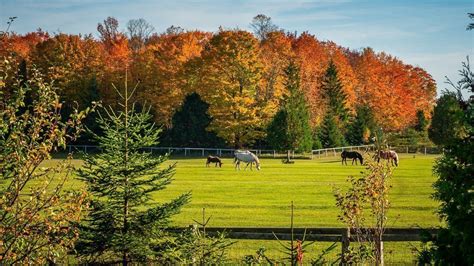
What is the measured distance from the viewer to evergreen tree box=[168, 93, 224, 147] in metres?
74.7

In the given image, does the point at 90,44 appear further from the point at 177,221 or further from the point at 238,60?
the point at 177,221

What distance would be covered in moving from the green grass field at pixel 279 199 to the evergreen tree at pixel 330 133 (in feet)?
79.5

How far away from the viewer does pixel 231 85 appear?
70188 millimetres

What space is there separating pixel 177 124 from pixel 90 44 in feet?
51.0

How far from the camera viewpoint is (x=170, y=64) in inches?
3044

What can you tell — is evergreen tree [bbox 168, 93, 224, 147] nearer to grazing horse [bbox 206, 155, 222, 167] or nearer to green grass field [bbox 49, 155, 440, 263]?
grazing horse [bbox 206, 155, 222, 167]

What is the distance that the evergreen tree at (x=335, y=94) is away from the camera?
83.0 metres

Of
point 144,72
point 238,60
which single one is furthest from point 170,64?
point 238,60

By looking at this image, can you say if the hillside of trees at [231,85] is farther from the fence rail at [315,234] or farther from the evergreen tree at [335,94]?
the fence rail at [315,234]

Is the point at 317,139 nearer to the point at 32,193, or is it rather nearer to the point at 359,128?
the point at 359,128

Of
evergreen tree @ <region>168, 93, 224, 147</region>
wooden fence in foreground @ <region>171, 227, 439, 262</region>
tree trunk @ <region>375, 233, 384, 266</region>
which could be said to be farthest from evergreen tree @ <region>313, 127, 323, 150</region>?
tree trunk @ <region>375, 233, 384, 266</region>

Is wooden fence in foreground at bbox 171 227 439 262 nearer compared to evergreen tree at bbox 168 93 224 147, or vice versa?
wooden fence in foreground at bbox 171 227 439 262

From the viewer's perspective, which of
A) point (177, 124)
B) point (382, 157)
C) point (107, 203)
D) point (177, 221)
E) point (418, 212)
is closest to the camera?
point (107, 203)

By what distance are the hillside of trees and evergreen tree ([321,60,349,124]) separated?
0.12 metres
